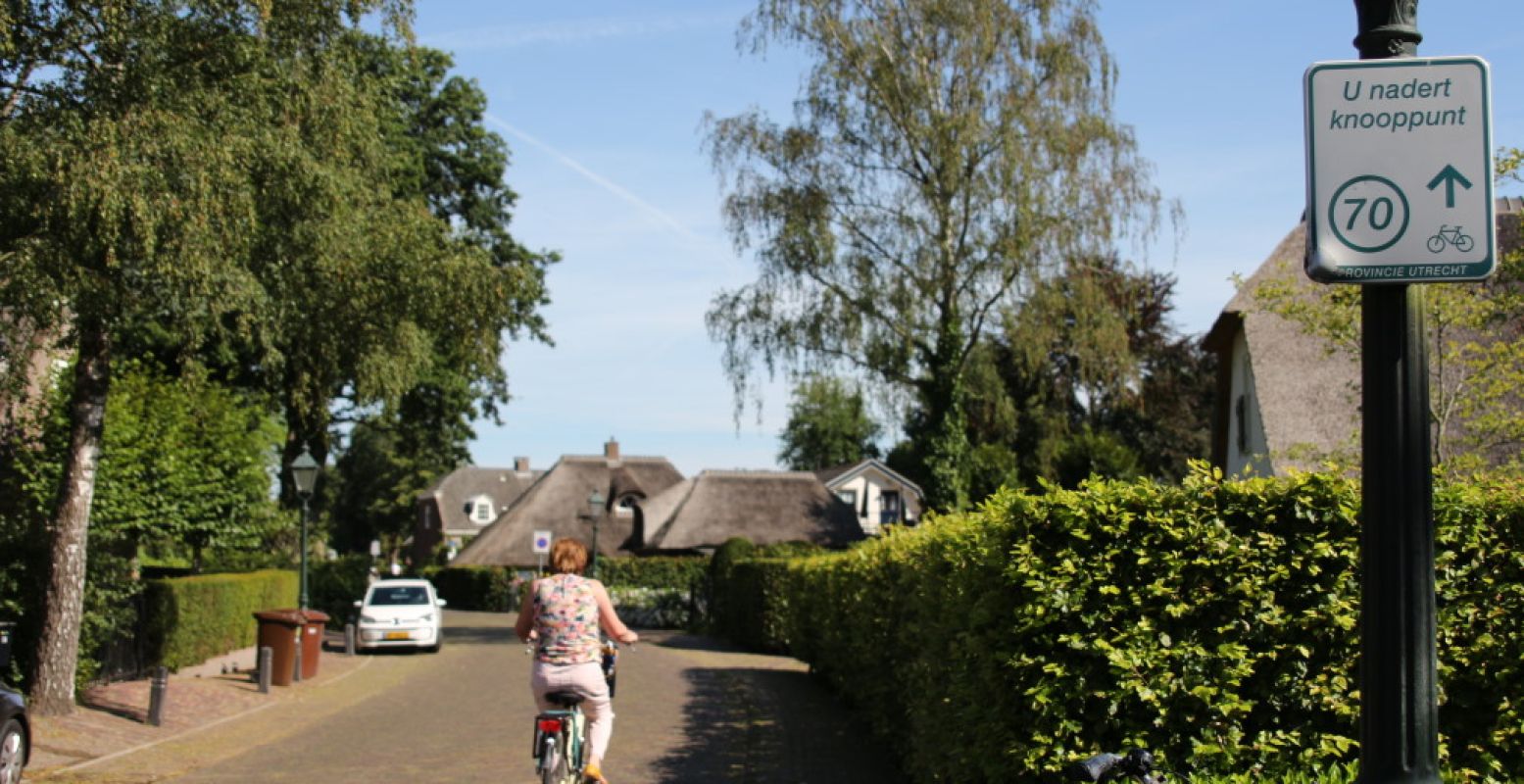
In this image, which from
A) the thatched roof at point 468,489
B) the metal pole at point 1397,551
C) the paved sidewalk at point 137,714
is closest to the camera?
the metal pole at point 1397,551

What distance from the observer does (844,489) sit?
256 feet

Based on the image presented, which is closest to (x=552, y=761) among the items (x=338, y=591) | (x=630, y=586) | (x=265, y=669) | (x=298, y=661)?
(x=265, y=669)

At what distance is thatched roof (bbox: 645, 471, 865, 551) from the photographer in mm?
53156

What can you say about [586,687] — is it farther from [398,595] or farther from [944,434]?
[398,595]

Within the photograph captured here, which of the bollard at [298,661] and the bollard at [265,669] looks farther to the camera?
the bollard at [298,661]

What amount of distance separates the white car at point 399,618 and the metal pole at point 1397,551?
31.2 meters

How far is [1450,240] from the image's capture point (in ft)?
12.8

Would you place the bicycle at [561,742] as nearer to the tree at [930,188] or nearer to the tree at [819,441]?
the tree at [930,188]

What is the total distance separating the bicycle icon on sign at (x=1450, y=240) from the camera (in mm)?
3881

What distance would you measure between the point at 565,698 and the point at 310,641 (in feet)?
58.0

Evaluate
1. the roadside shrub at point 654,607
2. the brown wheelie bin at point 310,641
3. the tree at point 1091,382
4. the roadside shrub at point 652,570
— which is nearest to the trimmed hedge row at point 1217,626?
the tree at point 1091,382

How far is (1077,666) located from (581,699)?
3.57m

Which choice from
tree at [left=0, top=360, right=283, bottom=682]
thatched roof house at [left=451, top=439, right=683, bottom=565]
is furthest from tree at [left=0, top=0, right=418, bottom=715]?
thatched roof house at [left=451, top=439, right=683, bottom=565]

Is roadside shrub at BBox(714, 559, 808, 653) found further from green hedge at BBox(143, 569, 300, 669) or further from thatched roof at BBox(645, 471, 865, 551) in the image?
thatched roof at BBox(645, 471, 865, 551)
